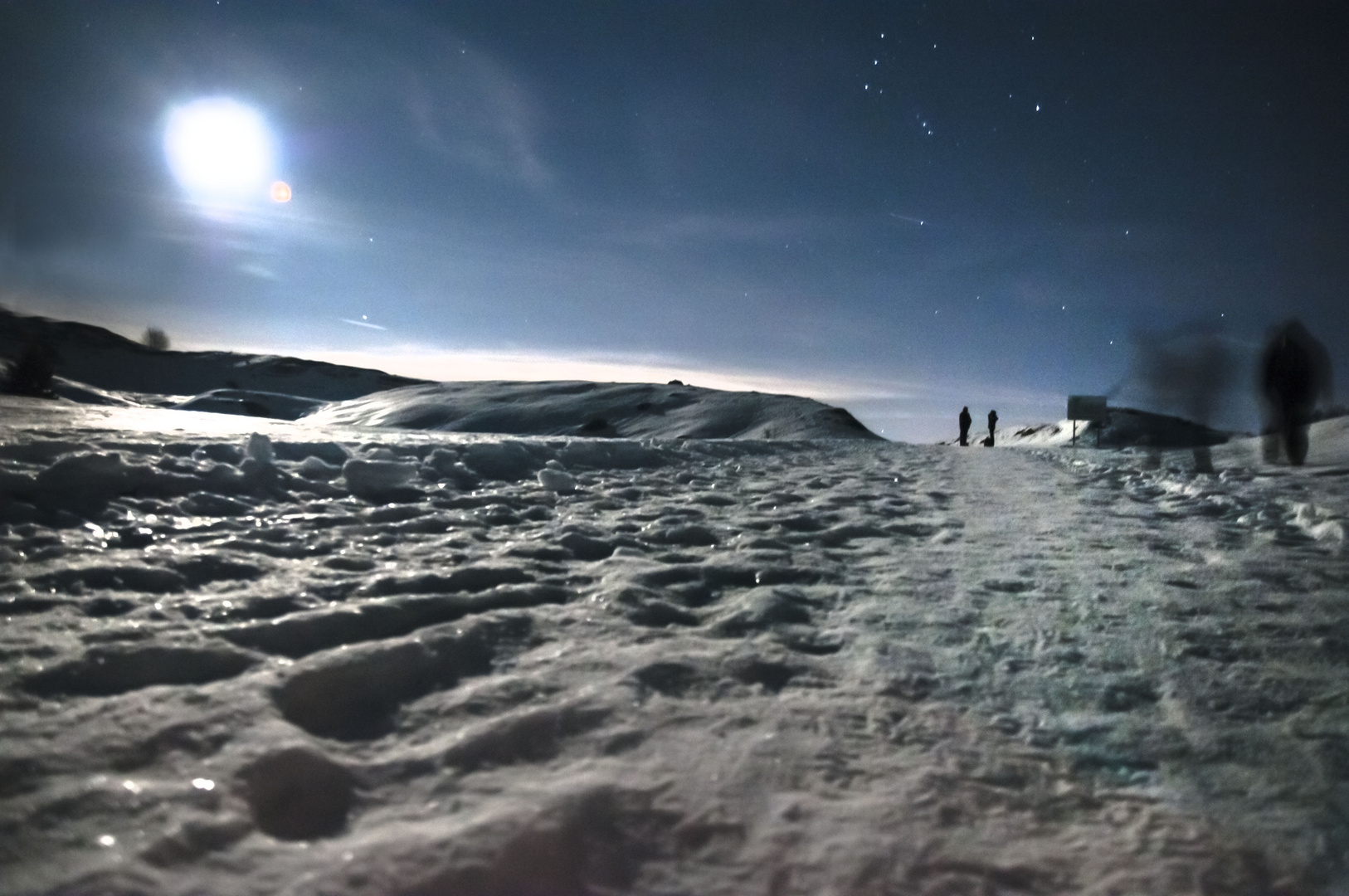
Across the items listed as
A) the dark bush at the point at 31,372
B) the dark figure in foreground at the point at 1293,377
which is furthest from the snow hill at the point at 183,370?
the dark figure in foreground at the point at 1293,377

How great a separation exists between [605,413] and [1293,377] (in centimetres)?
2689

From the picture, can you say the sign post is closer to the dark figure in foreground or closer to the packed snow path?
the dark figure in foreground

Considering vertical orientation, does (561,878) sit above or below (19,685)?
below

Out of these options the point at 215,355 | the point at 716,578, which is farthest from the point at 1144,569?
the point at 215,355

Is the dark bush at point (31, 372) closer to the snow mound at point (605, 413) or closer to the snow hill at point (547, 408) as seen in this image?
the snow hill at point (547, 408)

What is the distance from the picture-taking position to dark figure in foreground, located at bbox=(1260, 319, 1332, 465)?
30.9ft

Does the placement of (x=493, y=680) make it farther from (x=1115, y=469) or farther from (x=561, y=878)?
(x=1115, y=469)

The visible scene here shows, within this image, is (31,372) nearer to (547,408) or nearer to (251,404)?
(251,404)

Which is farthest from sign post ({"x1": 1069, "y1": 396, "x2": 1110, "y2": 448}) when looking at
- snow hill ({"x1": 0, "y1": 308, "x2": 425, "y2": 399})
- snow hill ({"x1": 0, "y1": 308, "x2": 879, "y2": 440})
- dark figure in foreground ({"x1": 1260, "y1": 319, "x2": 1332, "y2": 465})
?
snow hill ({"x1": 0, "y1": 308, "x2": 425, "y2": 399})

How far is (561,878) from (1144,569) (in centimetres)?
399

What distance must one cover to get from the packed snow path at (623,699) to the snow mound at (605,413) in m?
23.9

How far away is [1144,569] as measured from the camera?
14.9 ft

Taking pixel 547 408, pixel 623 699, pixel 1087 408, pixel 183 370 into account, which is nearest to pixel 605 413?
pixel 547 408

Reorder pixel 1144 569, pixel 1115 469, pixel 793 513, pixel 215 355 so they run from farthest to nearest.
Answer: pixel 215 355, pixel 1115 469, pixel 793 513, pixel 1144 569
